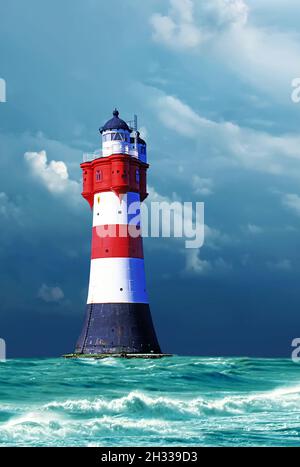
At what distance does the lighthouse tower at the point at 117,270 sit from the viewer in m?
49.1

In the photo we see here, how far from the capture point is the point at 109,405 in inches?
1130

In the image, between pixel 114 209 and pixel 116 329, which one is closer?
pixel 116 329

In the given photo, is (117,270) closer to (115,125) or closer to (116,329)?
(116,329)

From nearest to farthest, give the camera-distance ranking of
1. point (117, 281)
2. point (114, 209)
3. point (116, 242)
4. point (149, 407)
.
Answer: point (149, 407) → point (117, 281) → point (116, 242) → point (114, 209)

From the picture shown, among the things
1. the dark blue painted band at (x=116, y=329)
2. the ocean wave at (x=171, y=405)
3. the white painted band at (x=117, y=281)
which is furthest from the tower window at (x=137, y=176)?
the ocean wave at (x=171, y=405)

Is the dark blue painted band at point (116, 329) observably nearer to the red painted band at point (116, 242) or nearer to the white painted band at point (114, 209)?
the red painted band at point (116, 242)

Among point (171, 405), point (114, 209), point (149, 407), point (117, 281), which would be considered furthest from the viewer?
point (114, 209)

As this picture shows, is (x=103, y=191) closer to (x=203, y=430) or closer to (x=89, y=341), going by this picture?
(x=89, y=341)

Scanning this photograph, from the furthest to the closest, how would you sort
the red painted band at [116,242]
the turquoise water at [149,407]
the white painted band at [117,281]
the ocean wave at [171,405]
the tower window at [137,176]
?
1. the tower window at [137,176]
2. the red painted band at [116,242]
3. the white painted band at [117,281]
4. the ocean wave at [171,405]
5. the turquoise water at [149,407]

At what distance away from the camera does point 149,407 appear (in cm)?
2858

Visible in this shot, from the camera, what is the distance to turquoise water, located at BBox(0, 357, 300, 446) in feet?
79.1

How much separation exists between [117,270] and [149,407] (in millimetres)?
20927

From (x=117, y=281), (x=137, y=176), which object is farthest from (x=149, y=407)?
(x=137, y=176)
